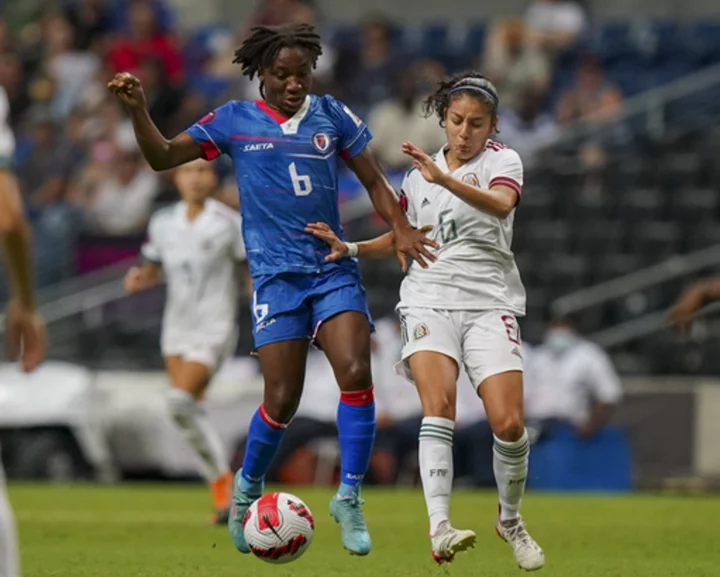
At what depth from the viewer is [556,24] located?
71.4 ft

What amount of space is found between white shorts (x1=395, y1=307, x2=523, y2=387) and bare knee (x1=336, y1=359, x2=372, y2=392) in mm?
246

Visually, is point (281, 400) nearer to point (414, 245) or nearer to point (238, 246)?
point (414, 245)

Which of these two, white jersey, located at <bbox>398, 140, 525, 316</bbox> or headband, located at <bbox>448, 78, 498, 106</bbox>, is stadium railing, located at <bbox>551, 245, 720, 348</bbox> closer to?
white jersey, located at <bbox>398, 140, 525, 316</bbox>

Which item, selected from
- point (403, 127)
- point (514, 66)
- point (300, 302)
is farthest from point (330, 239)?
point (514, 66)

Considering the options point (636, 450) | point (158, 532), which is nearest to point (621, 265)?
point (636, 450)

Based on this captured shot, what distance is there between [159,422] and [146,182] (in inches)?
153

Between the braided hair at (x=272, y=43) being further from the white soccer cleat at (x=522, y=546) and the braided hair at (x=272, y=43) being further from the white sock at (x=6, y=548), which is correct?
the white sock at (x=6, y=548)

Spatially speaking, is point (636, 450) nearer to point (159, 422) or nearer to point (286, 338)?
point (159, 422)

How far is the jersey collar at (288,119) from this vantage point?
8578 mm

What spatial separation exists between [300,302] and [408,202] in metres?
0.80

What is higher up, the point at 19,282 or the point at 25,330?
the point at 19,282

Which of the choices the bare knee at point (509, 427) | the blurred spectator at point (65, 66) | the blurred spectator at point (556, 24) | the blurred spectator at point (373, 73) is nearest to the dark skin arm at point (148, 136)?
the bare knee at point (509, 427)

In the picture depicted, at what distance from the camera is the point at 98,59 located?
23.9 metres

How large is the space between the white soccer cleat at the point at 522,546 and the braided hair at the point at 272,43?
254 centimetres
